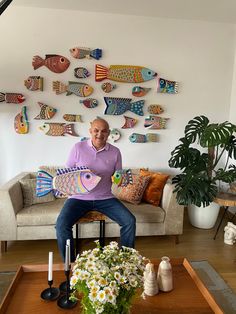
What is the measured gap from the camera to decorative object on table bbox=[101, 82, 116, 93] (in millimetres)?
2990

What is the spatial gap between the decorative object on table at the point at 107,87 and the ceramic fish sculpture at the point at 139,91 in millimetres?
252

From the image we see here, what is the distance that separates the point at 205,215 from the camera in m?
2.84

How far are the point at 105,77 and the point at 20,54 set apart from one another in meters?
0.99

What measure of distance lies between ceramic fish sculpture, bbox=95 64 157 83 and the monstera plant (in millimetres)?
828

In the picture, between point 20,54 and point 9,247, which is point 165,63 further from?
point 9,247

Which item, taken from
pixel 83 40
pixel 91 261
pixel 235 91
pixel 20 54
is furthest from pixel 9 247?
pixel 235 91

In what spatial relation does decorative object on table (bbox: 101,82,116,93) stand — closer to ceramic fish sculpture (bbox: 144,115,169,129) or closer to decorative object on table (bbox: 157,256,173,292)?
ceramic fish sculpture (bbox: 144,115,169,129)

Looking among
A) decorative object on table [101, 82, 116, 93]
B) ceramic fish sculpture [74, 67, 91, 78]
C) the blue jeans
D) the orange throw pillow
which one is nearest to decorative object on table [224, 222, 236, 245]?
the orange throw pillow

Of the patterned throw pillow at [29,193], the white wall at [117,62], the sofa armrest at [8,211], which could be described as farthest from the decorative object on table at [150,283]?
the white wall at [117,62]

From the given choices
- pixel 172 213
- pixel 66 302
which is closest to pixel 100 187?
pixel 172 213

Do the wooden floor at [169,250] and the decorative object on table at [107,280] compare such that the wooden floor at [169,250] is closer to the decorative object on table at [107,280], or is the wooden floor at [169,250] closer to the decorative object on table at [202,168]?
the decorative object on table at [202,168]

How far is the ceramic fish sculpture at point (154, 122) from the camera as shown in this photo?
10.2 ft

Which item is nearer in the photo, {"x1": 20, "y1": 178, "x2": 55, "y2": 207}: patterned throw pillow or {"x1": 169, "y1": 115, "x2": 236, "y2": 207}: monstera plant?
{"x1": 169, "y1": 115, "x2": 236, "y2": 207}: monstera plant

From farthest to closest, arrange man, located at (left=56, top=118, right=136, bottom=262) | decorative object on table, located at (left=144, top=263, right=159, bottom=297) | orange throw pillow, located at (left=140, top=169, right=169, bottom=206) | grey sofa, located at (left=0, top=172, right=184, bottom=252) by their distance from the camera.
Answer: orange throw pillow, located at (left=140, top=169, right=169, bottom=206) < grey sofa, located at (left=0, top=172, right=184, bottom=252) < man, located at (left=56, top=118, right=136, bottom=262) < decorative object on table, located at (left=144, top=263, right=159, bottom=297)
